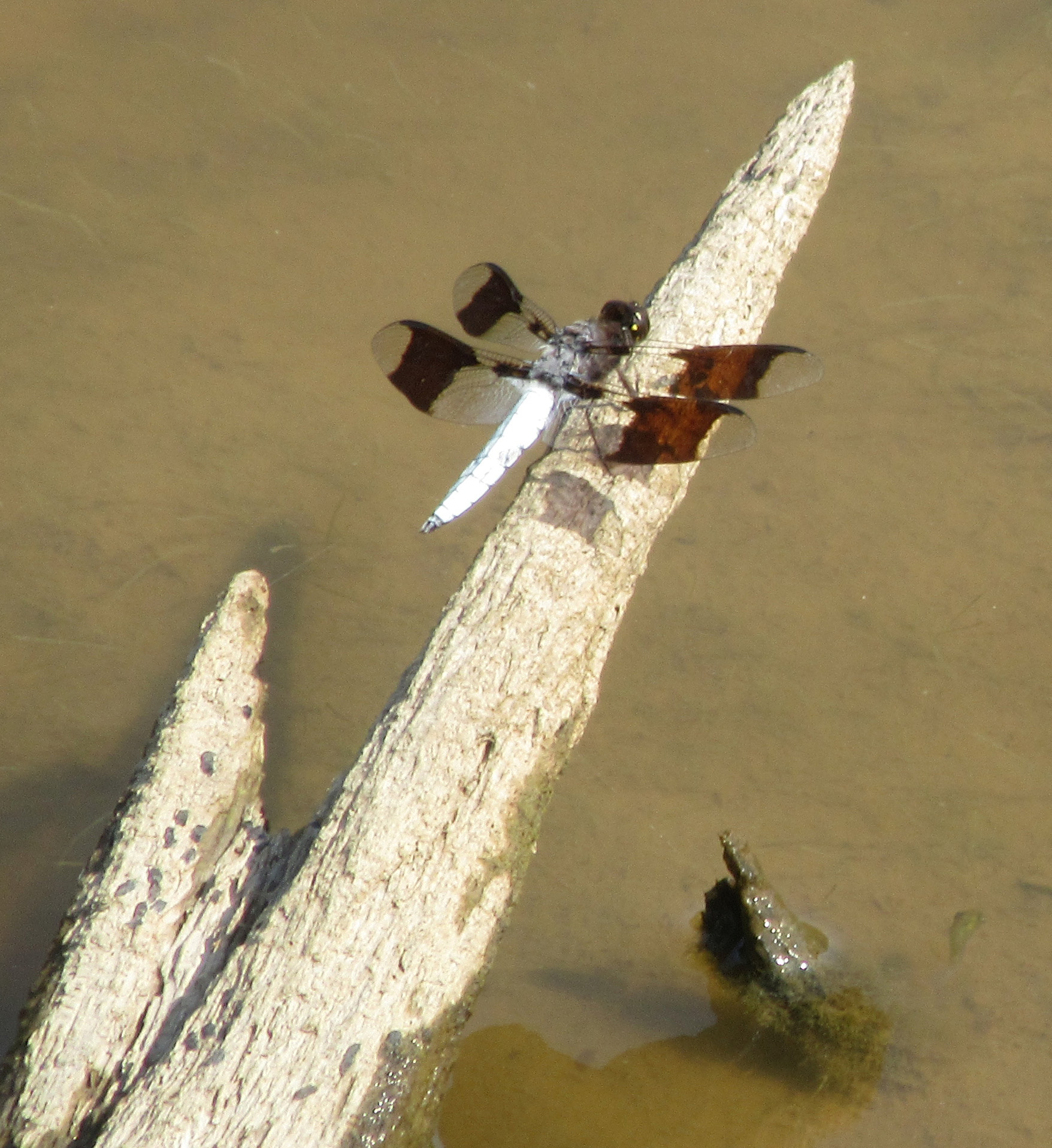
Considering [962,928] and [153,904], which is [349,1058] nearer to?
[153,904]

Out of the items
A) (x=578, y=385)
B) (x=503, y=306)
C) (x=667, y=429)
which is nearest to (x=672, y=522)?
(x=503, y=306)

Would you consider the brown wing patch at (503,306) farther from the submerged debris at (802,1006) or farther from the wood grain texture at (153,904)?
the submerged debris at (802,1006)

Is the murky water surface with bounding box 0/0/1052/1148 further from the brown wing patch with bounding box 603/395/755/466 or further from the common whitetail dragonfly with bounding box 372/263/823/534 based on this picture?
the brown wing patch with bounding box 603/395/755/466

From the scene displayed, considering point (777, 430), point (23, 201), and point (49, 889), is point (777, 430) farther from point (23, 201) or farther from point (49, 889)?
point (23, 201)

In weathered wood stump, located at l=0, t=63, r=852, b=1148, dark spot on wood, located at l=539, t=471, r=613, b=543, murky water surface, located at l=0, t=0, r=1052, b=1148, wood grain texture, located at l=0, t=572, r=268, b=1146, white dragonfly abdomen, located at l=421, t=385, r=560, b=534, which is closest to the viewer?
weathered wood stump, located at l=0, t=63, r=852, b=1148

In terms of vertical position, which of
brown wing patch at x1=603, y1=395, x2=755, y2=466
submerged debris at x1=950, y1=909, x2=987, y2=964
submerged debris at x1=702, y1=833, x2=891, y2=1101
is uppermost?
brown wing patch at x1=603, y1=395, x2=755, y2=466

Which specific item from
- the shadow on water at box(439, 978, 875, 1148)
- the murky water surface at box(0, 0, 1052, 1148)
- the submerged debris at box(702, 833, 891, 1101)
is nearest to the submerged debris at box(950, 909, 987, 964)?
the murky water surface at box(0, 0, 1052, 1148)
